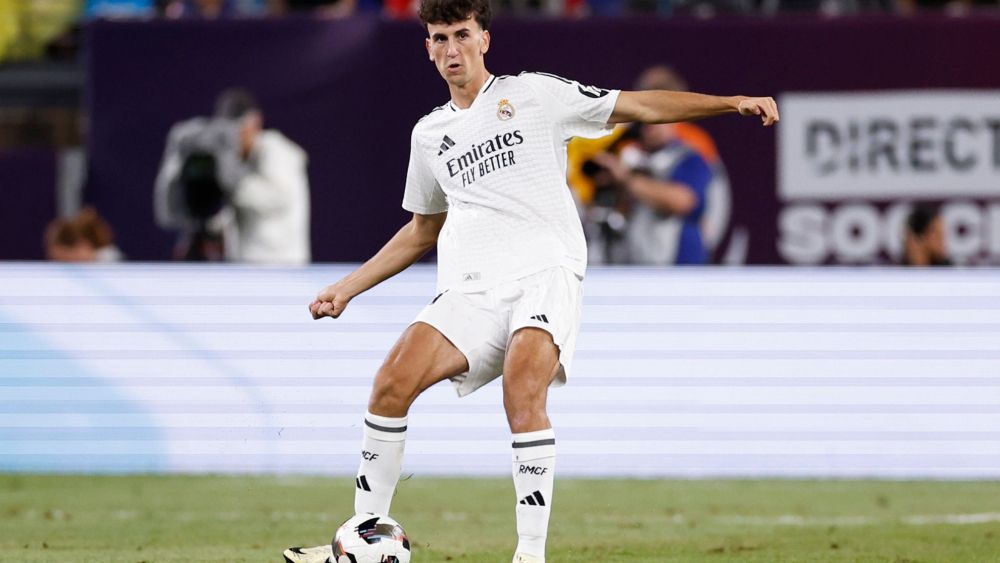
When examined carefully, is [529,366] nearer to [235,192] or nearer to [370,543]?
[370,543]

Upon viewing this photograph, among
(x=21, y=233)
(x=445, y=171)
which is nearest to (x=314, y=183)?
(x=21, y=233)

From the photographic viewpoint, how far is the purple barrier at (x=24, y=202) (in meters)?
16.5

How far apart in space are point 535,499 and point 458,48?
1.75m

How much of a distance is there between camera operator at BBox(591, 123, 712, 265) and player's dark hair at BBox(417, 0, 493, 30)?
26.5 ft

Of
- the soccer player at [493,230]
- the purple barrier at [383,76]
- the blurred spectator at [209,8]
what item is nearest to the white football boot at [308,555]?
the soccer player at [493,230]

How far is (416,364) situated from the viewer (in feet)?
20.9

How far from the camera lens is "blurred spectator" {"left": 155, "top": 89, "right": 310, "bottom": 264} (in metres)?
14.7

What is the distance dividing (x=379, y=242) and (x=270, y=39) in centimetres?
210

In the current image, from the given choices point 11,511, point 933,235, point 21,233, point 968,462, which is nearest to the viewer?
point 11,511

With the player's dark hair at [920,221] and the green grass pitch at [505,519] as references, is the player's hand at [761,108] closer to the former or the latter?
the green grass pitch at [505,519]

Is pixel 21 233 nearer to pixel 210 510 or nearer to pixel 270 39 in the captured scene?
pixel 270 39

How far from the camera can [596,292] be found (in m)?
11.0

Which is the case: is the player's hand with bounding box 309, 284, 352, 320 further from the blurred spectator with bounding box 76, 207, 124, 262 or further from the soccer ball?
the blurred spectator with bounding box 76, 207, 124, 262

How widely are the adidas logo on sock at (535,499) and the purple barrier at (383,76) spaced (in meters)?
8.70
